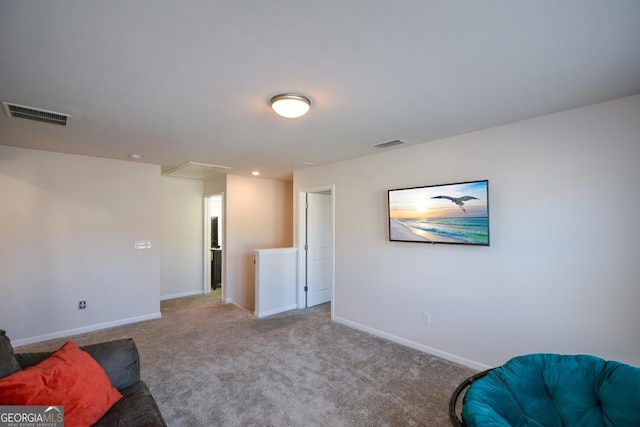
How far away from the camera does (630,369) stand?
4.43 ft

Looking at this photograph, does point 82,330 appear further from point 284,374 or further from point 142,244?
point 284,374

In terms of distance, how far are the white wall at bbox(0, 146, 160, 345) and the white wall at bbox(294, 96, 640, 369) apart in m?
3.59

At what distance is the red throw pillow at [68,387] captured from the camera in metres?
1.36

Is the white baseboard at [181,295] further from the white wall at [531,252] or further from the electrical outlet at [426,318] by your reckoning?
the electrical outlet at [426,318]

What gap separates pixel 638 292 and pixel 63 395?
3.68 meters

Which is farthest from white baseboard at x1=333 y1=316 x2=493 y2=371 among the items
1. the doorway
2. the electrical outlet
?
the doorway

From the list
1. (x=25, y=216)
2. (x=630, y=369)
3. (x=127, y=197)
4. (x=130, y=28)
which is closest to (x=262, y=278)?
(x=127, y=197)

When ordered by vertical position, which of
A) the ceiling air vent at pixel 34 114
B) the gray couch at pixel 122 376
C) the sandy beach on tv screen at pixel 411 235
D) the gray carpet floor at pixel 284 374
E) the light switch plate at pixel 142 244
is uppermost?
the ceiling air vent at pixel 34 114

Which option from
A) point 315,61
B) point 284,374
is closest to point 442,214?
point 315,61

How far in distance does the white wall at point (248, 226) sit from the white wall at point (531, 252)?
277 cm

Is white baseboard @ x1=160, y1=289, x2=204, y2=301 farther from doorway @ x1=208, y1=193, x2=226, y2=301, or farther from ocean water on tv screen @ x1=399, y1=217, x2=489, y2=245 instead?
ocean water on tv screen @ x1=399, y1=217, x2=489, y2=245

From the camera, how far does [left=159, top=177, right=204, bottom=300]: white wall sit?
18.8 ft

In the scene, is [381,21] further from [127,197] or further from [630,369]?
[127,197]
